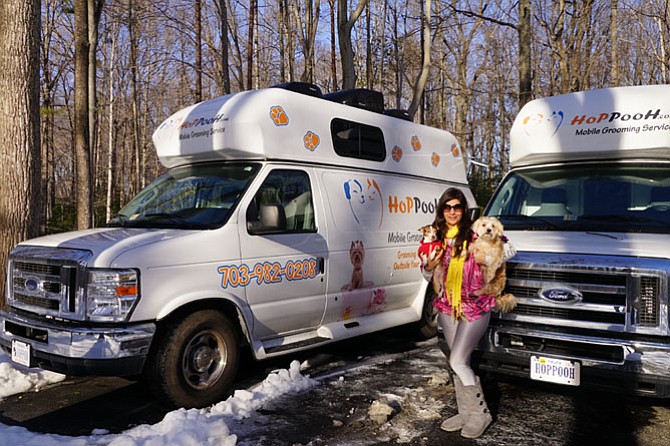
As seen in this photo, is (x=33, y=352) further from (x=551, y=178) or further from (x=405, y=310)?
(x=551, y=178)

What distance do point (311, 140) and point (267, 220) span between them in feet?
4.45

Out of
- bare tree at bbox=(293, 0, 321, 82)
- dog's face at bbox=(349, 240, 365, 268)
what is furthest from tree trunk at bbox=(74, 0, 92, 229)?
dog's face at bbox=(349, 240, 365, 268)

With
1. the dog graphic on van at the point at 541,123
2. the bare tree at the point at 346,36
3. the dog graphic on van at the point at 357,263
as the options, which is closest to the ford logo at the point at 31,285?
the dog graphic on van at the point at 357,263

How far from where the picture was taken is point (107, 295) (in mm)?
4531

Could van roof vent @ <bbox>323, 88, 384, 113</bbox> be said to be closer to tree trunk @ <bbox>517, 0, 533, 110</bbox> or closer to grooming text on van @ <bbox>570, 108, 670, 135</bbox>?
grooming text on van @ <bbox>570, 108, 670, 135</bbox>

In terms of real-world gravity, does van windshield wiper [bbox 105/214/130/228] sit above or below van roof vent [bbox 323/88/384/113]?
below

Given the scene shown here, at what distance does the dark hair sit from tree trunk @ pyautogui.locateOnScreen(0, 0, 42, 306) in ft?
20.4

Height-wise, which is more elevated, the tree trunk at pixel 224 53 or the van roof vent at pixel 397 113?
the tree trunk at pixel 224 53

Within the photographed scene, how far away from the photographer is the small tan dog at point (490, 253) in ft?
13.8

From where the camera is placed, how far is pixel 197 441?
4082mm

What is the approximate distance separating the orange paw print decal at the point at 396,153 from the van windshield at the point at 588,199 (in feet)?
5.60

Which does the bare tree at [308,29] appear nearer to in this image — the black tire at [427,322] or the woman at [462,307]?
the black tire at [427,322]

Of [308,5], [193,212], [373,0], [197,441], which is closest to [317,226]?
[193,212]

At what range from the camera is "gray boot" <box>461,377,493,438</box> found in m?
4.36
